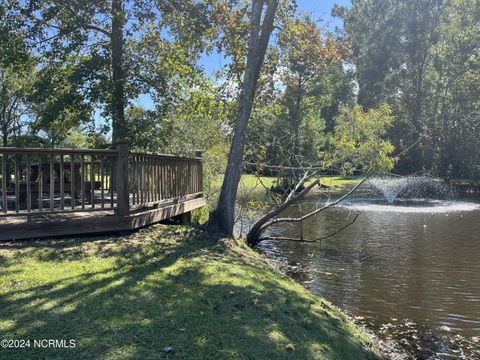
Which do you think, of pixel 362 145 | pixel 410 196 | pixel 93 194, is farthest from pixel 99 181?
pixel 410 196

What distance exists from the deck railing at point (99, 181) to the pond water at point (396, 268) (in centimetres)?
353

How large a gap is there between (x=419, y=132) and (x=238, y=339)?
38.8 meters

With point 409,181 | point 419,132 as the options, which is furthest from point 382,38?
point 409,181

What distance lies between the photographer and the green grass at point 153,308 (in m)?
3.67

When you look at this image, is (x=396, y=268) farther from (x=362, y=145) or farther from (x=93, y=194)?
(x=93, y=194)

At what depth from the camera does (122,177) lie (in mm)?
7289

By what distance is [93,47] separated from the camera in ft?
36.8

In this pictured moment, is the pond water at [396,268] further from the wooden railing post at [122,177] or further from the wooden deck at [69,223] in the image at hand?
the wooden railing post at [122,177]

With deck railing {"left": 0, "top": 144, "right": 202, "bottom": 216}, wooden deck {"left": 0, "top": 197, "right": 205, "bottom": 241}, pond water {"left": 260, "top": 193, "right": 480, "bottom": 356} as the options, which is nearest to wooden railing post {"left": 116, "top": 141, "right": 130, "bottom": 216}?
deck railing {"left": 0, "top": 144, "right": 202, "bottom": 216}

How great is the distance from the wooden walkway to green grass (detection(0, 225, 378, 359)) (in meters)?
0.31

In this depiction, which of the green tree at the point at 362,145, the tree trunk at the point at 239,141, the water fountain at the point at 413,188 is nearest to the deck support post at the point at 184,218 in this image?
the tree trunk at the point at 239,141

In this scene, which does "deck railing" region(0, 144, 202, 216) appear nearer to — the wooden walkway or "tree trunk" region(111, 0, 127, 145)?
the wooden walkway

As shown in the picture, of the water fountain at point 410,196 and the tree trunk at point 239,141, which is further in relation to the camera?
the water fountain at point 410,196

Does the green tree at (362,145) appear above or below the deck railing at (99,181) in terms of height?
above
